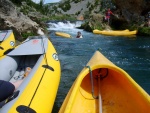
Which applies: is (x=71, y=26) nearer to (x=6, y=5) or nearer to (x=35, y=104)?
(x=6, y=5)

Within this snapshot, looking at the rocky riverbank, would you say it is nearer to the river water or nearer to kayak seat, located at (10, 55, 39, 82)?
the river water

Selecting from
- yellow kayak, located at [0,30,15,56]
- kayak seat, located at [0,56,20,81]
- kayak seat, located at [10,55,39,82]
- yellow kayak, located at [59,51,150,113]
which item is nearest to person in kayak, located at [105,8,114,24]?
yellow kayak, located at [0,30,15,56]

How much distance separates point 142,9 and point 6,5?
13379 mm

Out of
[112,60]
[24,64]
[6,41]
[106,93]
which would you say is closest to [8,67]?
[24,64]

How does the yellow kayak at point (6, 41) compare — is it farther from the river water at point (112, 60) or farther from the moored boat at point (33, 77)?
the river water at point (112, 60)

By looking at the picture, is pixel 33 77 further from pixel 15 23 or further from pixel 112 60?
pixel 15 23

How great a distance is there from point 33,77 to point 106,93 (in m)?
1.54

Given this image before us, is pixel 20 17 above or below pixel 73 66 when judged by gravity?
above

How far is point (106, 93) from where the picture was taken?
511 centimetres

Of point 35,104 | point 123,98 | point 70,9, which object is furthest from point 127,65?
point 70,9

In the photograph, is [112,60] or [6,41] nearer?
[6,41]

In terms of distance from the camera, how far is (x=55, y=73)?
18.5ft

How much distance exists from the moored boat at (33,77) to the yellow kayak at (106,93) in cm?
43

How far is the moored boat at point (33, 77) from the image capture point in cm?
370
